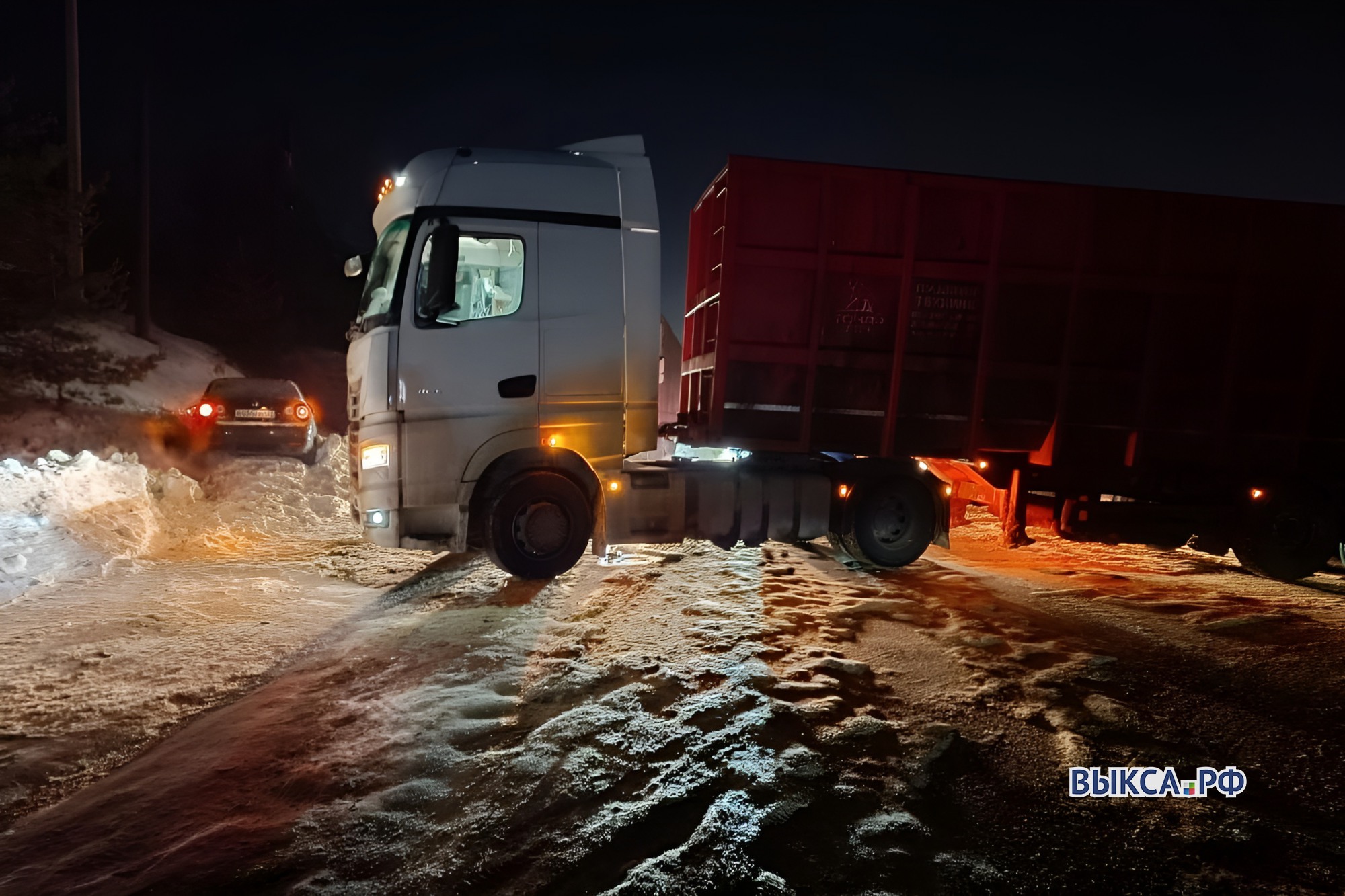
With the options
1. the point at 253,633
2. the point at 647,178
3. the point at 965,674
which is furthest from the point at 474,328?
the point at 965,674

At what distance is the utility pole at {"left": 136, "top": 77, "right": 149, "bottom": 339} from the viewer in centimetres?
1977

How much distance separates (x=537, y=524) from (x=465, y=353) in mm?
1574

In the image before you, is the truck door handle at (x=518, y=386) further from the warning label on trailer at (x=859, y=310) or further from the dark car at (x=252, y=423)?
the dark car at (x=252, y=423)

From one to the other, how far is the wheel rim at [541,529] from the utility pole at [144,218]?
837 inches

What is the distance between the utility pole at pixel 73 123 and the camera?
51.8 ft

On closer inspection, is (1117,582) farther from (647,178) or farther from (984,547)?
(647,178)

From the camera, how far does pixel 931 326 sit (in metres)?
6.88

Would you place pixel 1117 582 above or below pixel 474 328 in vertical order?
below

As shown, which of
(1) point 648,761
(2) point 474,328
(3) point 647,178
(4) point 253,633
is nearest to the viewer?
(1) point 648,761

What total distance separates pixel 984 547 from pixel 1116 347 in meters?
3.17

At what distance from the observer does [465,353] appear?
19.4 feet

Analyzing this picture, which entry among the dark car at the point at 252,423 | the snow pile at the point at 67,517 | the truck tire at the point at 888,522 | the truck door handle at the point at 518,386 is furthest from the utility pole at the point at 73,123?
the truck tire at the point at 888,522

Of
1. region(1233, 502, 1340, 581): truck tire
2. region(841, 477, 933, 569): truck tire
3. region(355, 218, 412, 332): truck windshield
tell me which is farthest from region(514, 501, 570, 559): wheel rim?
region(1233, 502, 1340, 581): truck tire

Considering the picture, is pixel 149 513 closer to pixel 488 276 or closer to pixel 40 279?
pixel 488 276
